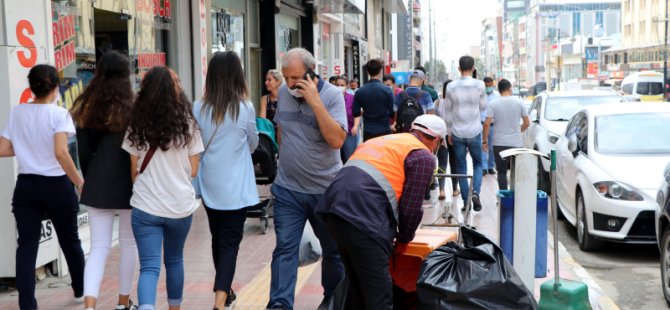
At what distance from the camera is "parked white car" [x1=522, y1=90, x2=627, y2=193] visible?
594 inches

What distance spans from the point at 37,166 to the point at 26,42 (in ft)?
5.34

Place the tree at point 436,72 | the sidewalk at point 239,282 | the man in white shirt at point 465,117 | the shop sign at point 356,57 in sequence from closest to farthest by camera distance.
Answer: the sidewalk at point 239,282 < the man in white shirt at point 465,117 < the shop sign at point 356,57 < the tree at point 436,72

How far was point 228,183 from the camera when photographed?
19.0 feet

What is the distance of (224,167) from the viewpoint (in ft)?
19.1

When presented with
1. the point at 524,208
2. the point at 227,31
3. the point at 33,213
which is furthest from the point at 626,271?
the point at 227,31

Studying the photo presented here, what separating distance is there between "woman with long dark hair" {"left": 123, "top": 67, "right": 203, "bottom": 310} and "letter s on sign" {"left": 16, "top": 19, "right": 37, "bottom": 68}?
2.17 meters

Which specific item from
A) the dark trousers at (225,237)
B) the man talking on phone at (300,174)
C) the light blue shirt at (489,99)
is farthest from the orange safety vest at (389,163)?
the light blue shirt at (489,99)

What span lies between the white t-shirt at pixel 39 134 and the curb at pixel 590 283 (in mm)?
3760

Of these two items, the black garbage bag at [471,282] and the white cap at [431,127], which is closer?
the black garbage bag at [471,282]

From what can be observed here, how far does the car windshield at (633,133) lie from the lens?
9.87m

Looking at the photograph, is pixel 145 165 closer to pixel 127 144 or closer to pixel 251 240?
pixel 127 144

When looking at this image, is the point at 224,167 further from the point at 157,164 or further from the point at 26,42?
the point at 26,42

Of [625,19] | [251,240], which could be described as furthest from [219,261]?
[625,19]

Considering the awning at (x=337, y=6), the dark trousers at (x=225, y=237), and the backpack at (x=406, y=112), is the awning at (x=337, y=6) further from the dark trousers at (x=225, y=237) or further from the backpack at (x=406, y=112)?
the dark trousers at (x=225, y=237)
